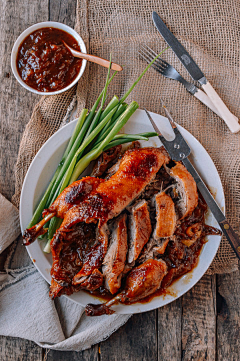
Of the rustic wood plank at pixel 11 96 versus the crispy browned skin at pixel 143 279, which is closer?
the crispy browned skin at pixel 143 279

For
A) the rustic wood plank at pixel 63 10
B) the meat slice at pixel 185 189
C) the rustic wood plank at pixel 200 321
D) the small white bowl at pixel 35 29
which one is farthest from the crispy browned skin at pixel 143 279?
the rustic wood plank at pixel 63 10

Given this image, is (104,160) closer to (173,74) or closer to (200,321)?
(173,74)

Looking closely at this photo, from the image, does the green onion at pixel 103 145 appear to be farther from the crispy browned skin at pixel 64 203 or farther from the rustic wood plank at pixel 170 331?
the rustic wood plank at pixel 170 331

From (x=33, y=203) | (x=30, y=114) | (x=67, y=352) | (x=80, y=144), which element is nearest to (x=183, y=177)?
(x=80, y=144)

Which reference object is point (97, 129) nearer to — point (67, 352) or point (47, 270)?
point (47, 270)

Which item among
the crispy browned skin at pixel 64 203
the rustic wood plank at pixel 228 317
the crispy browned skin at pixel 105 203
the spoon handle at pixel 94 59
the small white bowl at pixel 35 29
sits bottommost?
the rustic wood plank at pixel 228 317

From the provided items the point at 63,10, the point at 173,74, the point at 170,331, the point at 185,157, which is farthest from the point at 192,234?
the point at 63,10

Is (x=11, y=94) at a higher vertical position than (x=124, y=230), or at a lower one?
higher

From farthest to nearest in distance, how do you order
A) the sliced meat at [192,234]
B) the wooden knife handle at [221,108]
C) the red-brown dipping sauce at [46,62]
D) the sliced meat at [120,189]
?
the wooden knife handle at [221,108]
the red-brown dipping sauce at [46,62]
the sliced meat at [192,234]
the sliced meat at [120,189]
